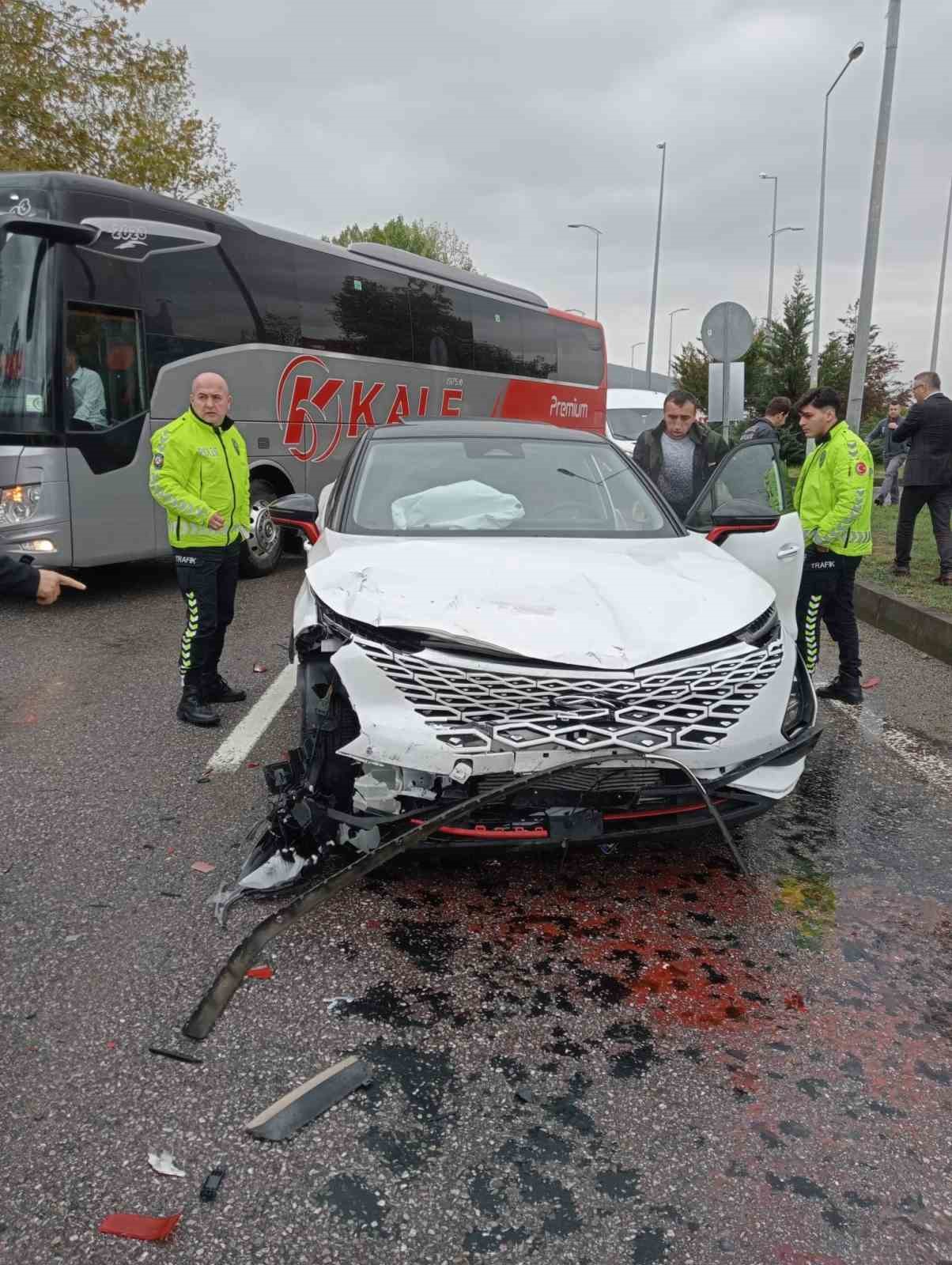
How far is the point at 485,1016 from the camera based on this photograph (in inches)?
104

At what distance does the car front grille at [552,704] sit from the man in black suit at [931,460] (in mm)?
7312

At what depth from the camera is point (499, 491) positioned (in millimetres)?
4516

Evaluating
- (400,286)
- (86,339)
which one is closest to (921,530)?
(400,286)

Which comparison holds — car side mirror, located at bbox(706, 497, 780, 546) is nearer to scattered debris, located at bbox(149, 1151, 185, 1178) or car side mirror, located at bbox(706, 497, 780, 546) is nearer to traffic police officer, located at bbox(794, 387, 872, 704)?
traffic police officer, located at bbox(794, 387, 872, 704)

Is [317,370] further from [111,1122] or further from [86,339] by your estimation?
[111,1122]

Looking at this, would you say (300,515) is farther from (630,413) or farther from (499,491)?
(630,413)

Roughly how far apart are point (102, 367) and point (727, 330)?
7.33 m

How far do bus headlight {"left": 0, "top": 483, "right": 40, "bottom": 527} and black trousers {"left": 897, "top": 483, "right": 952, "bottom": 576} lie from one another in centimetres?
779

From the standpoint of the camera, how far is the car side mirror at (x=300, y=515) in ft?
14.8

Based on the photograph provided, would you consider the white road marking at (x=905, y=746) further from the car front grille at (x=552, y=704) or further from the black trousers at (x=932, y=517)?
the black trousers at (x=932, y=517)

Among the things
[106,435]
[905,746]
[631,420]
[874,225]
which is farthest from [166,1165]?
[631,420]

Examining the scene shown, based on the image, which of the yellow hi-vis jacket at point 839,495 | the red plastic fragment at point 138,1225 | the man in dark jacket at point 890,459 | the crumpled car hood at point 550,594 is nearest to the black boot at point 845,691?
the yellow hi-vis jacket at point 839,495

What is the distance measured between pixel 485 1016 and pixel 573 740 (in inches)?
31.4

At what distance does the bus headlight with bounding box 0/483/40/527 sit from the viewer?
7.91 metres
